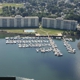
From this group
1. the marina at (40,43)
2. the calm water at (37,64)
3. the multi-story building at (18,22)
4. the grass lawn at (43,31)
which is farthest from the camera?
the multi-story building at (18,22)

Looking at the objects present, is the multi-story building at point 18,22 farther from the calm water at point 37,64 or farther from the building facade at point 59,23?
the calm water at point 37,64

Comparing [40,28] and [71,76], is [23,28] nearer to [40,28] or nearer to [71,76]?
[40,28]

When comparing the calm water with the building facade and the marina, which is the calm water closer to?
the marina

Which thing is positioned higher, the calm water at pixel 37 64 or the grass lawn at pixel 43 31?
the calm water at pixel 37 64

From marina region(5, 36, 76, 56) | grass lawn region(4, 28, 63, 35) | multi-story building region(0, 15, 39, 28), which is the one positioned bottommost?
grass lawn region(4, 28, 63, 35)

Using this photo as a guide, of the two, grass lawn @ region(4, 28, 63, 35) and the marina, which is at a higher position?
the marina

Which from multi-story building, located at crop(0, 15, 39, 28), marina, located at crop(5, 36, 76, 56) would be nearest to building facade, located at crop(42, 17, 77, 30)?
multi-story building, located at crop(0, 15, 39, 28)

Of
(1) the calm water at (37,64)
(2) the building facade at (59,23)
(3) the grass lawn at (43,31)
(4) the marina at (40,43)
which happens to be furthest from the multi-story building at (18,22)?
(1) the calm water at (37,64)
